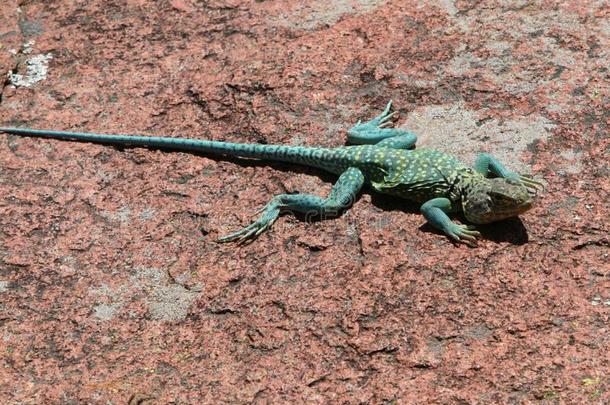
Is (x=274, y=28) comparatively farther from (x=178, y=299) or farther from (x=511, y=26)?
(x=178, y=299)

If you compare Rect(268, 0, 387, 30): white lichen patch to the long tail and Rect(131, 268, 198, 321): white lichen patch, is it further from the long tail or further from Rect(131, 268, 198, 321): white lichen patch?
Rect(131, 268, 198, 321): white lichen patch

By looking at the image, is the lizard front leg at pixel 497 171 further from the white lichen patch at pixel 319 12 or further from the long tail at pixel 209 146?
the white lichen patch at pixel 319 12

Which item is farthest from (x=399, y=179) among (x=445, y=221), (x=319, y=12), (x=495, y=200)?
(x=319, y=12)

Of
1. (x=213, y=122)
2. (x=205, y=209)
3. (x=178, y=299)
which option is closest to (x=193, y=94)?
(x=213, y=122)

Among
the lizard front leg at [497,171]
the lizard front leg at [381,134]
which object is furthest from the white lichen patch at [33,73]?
the lizard front leg at [497,171]

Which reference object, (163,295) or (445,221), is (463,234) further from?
(163,295)

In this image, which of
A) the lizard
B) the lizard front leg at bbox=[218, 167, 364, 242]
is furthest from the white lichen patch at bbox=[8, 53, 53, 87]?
the lizard front leg at bbox=[218, 167, 364, 242]

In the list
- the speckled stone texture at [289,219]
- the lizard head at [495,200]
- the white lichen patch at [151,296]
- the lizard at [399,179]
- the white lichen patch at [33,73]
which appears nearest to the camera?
the speckled stone texture at [289,219]
